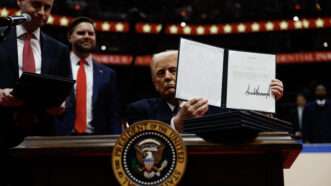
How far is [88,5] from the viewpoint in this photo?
35.6 feet

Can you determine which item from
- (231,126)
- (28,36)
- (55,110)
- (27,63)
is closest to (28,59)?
(27,63)

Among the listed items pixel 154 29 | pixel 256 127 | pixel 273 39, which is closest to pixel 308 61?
pixel 273 39

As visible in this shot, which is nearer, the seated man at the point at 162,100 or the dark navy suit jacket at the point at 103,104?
the seated man at the point at 162,100

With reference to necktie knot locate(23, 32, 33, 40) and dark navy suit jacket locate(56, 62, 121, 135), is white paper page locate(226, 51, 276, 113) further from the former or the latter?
dark navy suit jacket locate(56, 62, 121, 135)

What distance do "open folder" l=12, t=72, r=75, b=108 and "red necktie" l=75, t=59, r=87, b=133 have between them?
3.21 feet

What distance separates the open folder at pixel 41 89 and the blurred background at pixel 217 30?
856 cm

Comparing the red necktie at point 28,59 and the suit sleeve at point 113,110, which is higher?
the red necktie at point 28,59

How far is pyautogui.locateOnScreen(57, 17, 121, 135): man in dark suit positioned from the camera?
2.84 m

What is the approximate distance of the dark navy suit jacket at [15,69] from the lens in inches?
78.7

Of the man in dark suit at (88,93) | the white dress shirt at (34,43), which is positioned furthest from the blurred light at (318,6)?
the white dress shirt at (34,43)

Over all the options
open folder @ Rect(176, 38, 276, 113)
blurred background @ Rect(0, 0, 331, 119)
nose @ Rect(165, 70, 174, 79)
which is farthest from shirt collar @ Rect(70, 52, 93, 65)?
blurred background @ Rect(0, 0, 331, 119)

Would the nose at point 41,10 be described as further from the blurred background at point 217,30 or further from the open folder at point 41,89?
the blurred background at point 217,30

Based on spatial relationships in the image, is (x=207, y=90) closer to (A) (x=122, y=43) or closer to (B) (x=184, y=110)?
(B) (x=184, y=110)

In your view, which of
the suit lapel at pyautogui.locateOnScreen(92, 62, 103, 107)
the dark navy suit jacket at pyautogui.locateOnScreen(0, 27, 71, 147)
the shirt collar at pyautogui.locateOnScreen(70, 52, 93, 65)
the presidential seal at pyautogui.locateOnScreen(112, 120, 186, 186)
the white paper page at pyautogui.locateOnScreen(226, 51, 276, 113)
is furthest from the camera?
the shirt collar at pyautogui.locateOnScreen(70, 52, 93, 65)
